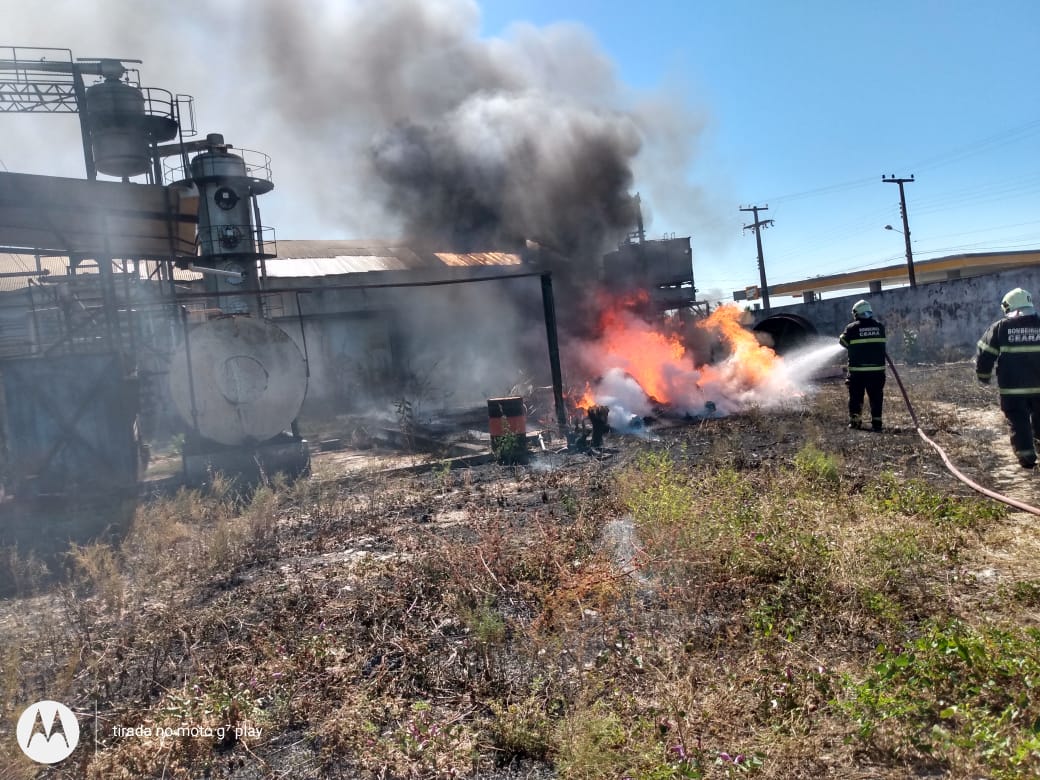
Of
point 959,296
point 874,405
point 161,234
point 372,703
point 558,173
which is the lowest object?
point 372,703

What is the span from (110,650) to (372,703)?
214 cm

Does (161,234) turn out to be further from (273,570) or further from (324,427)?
(324,427)

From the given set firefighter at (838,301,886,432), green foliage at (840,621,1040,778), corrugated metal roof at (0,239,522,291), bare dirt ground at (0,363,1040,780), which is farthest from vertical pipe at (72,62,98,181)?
green foliage at (840,621,1040,778)

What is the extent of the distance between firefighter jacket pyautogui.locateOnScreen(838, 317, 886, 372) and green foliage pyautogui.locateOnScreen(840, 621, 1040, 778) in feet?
24.1

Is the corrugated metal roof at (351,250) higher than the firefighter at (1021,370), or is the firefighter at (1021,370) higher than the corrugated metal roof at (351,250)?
the corrugated metal roof at (351,250)

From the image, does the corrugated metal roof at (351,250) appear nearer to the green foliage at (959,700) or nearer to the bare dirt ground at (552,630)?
the bare dirt ground at (552,630)

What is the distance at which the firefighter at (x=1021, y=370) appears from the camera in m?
7.00

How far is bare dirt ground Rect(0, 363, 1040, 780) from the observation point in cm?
304

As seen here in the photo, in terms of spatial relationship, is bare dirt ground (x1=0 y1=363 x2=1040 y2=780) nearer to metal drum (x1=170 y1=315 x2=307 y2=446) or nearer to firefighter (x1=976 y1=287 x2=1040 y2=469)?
firefighter (x1=976 y1=287 x2=1040 y2=469)

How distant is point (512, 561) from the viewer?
17.6 feet

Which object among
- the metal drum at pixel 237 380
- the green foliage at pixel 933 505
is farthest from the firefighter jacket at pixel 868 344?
the metal drum at pixel 237 380

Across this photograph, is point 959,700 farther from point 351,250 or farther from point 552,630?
point 351,250

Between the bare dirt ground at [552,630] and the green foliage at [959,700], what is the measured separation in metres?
0.02

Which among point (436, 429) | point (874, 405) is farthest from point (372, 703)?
point (436, 429)
